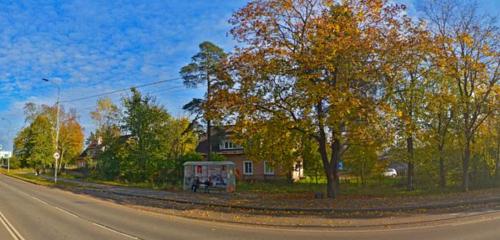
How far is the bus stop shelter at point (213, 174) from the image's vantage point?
3077cm

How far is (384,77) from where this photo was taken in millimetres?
21438

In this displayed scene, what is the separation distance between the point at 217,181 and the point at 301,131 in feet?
36.5

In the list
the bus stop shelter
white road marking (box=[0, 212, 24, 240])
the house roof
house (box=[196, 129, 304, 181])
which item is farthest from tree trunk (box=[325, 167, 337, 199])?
house (box=[196, 129, 304, 181])

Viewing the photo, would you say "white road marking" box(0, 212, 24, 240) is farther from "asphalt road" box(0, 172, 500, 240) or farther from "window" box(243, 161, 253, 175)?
"window" box(243, 161, 253, 175)

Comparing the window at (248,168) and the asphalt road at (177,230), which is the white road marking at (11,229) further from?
the window at (248,168)

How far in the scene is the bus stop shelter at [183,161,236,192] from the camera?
101 feet

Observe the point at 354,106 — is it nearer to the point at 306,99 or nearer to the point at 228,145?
the point at 306,99

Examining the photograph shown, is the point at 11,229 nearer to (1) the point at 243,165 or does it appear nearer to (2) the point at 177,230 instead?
(2) the point at 177,230

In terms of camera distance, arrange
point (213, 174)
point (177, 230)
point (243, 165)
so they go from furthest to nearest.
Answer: point (243, 165)
point (213, 174)
point (177, 230)

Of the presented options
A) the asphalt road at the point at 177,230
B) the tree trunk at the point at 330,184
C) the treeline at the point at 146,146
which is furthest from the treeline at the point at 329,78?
the treeline at the point at 146,146

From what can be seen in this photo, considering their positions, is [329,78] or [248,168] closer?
[329,78]

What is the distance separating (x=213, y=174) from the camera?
104ft

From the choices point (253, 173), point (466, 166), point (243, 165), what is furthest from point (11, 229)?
point (243, 165)

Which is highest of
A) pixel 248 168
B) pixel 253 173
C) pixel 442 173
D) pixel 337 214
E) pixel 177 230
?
pixel 248 168
